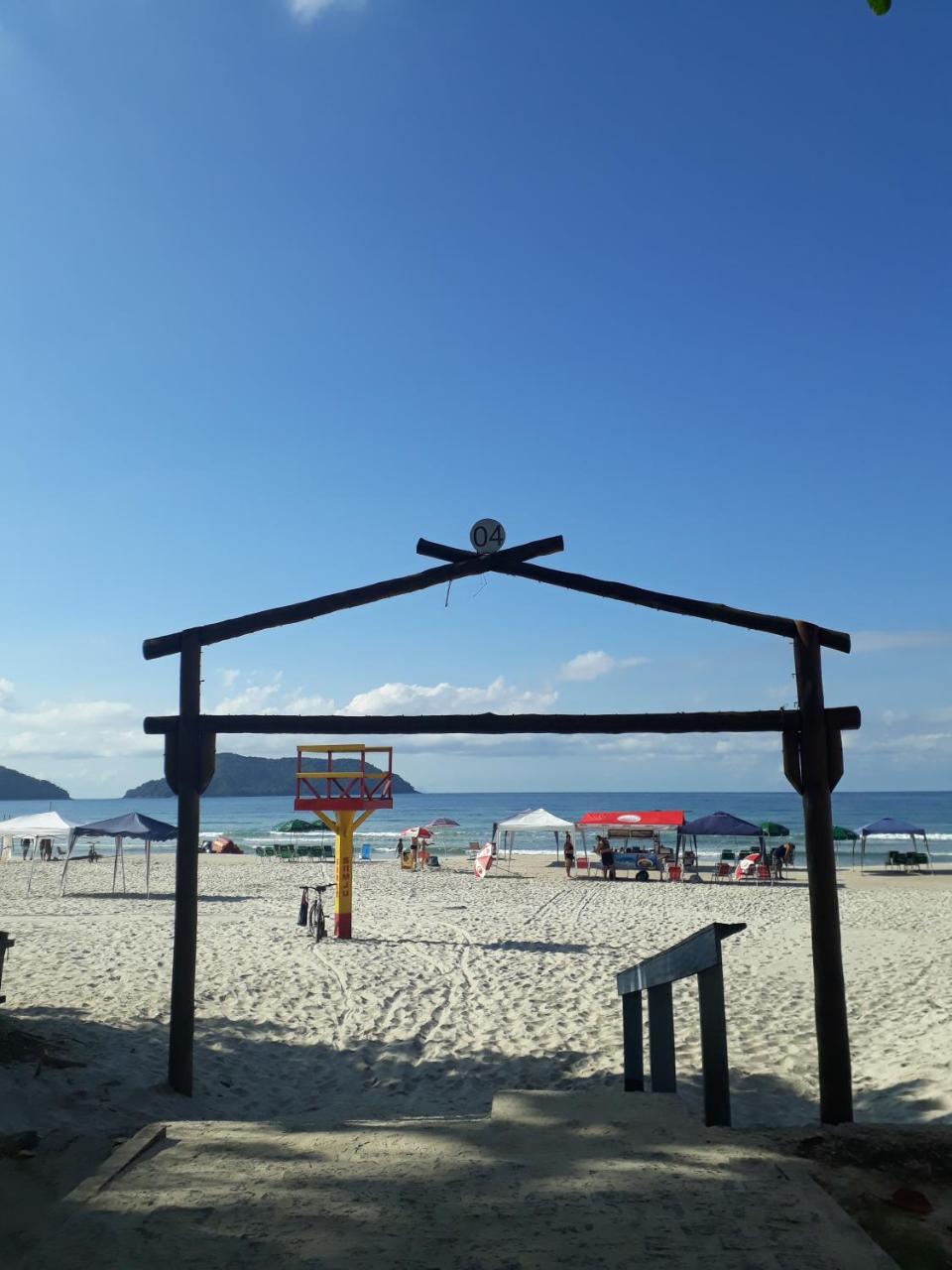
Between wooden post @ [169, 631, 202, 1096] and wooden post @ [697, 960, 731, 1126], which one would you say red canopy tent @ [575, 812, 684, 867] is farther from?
wooden post @ [697, 960, 731, 1126]

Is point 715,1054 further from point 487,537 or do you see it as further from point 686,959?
point 487,537

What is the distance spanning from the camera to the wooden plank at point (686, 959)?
425cm

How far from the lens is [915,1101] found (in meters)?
6.11

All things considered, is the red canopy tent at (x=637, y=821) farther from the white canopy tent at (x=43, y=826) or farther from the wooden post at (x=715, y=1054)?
the wooden post at (x=715, y=1054)

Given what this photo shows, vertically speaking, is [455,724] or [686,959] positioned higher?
[455,724]

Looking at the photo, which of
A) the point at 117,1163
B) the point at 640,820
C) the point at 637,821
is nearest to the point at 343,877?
the point at 117,1163

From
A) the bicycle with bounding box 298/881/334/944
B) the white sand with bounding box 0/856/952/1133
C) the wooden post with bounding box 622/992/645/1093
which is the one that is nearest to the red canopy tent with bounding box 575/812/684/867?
the white sand with bounding box 0/856/952/1133

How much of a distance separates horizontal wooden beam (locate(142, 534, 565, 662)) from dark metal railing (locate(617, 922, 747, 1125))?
2560 millimetres

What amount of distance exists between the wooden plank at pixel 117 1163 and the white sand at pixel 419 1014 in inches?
49.3

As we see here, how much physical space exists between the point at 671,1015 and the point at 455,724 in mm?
2079

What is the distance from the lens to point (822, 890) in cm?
519

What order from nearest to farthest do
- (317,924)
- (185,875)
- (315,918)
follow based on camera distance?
(185,875) → (317,924) → (315,918)

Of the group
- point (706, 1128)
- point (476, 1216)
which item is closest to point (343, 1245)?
point (476, 1216)

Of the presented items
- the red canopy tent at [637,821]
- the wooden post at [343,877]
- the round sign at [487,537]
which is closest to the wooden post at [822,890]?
the round sign at [487,537]
